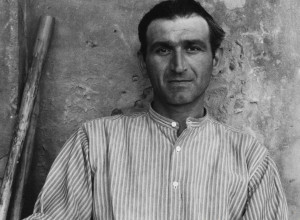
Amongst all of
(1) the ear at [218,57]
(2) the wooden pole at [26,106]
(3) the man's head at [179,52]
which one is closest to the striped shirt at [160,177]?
(3) the man's head at [179,52]

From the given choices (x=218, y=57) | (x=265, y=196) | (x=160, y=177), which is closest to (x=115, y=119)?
(x=160, y=177)

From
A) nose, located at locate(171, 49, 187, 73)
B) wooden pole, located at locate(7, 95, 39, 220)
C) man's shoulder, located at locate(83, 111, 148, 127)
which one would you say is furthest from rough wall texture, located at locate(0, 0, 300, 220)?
nose, located at locate(171, 49, 187, 73)

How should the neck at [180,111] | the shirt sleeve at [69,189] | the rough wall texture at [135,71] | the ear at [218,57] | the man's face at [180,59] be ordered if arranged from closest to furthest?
the shirt sleeve at [69,189], the man's face at [180,59], the neck at [180,111], the ear at [218,57], the rough wall texture at [135,71]

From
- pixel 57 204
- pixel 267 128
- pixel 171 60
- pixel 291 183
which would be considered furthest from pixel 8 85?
pixel 291 183

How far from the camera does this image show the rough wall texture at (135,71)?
2.63 m

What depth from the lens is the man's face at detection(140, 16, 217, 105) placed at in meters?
2.23

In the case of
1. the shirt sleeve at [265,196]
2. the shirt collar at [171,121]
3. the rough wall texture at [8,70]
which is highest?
the rough wall texture at [8,70]

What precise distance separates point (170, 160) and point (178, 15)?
0.72 m

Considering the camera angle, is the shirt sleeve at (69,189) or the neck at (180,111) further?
the neck at (180,111)

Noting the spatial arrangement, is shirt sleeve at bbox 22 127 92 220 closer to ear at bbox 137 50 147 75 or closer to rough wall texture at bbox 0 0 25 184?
rough wall texture at bbox 0 0 25 184

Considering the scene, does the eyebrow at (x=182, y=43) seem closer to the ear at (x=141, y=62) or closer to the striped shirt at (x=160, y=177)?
the ear at (x=141, y=62)

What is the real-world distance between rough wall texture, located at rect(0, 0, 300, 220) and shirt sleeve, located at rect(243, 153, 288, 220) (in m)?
0.41

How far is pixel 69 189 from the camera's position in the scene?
7.06ft

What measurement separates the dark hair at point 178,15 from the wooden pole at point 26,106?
20.6 inches
